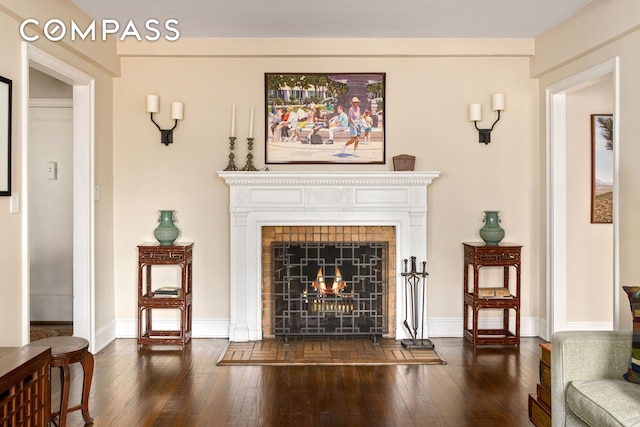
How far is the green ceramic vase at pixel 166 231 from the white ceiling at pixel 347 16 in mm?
1527

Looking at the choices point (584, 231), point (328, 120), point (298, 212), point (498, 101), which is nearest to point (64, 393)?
point (298, 212)

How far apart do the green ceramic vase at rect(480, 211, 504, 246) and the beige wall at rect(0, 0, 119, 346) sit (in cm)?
321

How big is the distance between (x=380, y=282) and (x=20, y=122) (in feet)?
9.67

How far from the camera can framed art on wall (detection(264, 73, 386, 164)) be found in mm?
4590

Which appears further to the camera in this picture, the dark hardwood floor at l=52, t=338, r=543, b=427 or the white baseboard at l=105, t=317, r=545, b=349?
the white baseboard at l=105, t=317, r=545, b=349

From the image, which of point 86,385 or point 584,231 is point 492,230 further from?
point 86,385

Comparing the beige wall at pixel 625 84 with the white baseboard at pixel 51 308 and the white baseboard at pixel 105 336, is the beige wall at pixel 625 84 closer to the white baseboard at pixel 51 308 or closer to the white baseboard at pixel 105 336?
the white baseboard at pixel 105 336

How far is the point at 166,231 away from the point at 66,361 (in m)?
1.88

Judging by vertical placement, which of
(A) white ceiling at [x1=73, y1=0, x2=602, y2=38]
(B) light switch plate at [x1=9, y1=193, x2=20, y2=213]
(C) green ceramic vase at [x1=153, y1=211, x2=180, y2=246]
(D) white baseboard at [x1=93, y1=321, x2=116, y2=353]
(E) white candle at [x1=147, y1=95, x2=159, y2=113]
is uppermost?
(A) white ceiling at [x1=73, y1=0, x2=602, y2=38]

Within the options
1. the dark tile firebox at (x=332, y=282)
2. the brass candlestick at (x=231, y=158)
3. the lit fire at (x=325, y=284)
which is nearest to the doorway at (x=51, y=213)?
the brass candlestick at (x=231, y=158)

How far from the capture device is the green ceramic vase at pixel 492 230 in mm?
4410

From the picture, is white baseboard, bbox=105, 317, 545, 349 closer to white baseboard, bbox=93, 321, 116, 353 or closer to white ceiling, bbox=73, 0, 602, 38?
white baseboard, bbox=93, 321, 116, 353

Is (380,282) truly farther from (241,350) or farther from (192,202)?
(192,202)

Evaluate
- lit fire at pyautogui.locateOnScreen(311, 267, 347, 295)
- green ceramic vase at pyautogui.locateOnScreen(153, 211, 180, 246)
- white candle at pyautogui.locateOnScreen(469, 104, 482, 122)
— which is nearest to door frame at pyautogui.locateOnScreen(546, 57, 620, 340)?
white candle at pyautogui.locateOnScreen(469, 104, 482, 122)
